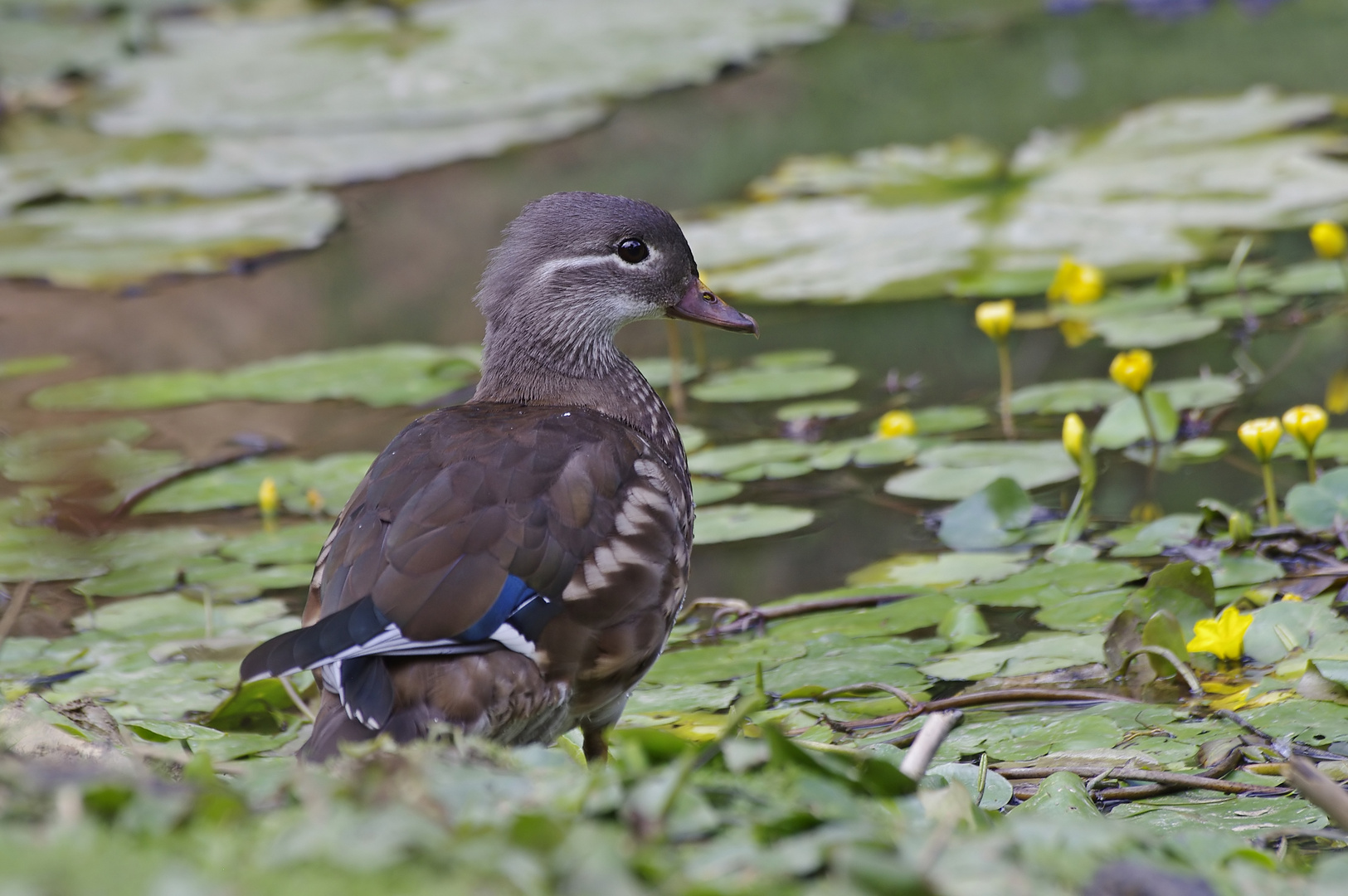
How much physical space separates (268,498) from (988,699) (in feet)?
7.35

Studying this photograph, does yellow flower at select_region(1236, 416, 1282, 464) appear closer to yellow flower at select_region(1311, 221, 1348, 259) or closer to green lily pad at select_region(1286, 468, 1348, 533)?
green lily pad at select_region(1286, 468, 1348, 533)

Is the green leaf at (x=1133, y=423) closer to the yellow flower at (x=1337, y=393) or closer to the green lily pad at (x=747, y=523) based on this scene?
the yellow flower at (x=1337, y=393)

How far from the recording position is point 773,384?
4.96 meters

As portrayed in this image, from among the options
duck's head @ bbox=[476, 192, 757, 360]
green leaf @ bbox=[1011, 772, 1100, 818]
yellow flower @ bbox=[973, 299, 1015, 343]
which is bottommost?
green leaf @ bbox=[1011, 772, 1100, 818]

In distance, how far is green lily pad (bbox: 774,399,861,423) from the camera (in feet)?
15.5

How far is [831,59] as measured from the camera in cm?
936

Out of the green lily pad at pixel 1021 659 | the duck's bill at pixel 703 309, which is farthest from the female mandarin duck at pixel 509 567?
the green lily pad at pixel 1021 659

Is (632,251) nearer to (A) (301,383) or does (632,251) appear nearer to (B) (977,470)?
(B) (977,470)

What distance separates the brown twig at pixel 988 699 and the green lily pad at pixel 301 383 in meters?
2.65

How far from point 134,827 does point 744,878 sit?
54 cm

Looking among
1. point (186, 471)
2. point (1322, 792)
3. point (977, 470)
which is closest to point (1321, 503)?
point (977, 470)

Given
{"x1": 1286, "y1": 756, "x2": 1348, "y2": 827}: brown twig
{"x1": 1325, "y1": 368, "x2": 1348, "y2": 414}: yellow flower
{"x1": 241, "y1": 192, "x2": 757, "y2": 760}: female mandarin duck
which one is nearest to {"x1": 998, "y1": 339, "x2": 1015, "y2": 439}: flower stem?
{"x1": 1325, "y1": 368, "x2": 1348, "y2": 414}: yellow flower

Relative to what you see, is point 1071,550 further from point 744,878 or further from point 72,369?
point 72,369

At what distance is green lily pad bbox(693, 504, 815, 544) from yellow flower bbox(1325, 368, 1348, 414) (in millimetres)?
1618
